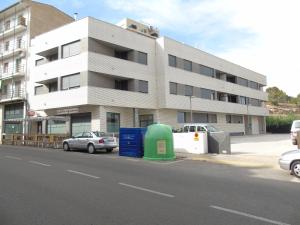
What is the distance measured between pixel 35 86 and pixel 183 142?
22.0m

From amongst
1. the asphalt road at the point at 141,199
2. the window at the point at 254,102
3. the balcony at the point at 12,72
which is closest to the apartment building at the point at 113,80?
the balcony at the point at 12,72

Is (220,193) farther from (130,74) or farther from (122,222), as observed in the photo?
(130,74)

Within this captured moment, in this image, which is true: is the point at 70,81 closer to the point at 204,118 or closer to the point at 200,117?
the point at 200,117

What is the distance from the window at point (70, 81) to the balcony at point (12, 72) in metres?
9.25

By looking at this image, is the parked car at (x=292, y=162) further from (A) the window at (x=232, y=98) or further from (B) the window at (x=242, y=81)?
(B) the window at (x=242, y=81)

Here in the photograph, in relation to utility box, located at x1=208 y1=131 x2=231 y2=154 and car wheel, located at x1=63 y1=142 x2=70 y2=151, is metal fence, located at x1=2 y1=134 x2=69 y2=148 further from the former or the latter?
utility box, located at x1=208 y1=131 x2=231 y2=154

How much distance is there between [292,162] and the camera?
1174 centimetres

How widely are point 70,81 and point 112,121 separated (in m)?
5.55

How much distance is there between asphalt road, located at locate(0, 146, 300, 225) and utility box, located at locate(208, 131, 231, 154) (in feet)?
28.2

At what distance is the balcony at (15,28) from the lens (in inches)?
1546

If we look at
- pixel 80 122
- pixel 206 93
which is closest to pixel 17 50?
pixel 80 122

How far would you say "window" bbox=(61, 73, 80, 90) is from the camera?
102ft

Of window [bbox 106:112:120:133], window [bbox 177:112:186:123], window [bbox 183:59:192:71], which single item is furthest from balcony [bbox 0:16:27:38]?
window [bbox 177:112:186:123]

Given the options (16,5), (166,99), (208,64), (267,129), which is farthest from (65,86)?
(267,129)
